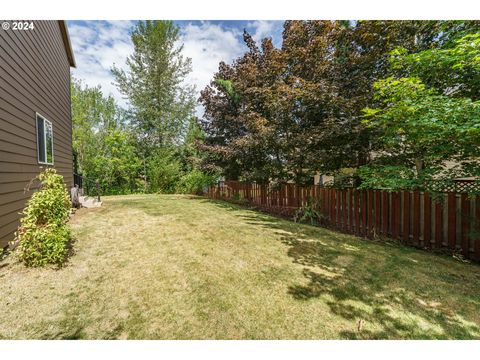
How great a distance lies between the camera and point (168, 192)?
49.3 ft

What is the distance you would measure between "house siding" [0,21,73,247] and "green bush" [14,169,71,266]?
22.8 inches

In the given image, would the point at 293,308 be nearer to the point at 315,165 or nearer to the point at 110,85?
the point at 315,165

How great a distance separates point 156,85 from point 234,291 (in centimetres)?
1906

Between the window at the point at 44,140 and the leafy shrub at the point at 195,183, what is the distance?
728 centimetres

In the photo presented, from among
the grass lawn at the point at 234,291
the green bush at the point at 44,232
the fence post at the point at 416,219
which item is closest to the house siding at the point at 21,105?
the green bush at the point at 44,232

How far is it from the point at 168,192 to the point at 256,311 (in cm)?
1353

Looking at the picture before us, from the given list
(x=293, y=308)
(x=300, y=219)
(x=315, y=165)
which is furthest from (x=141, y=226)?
(x=315, y=165)

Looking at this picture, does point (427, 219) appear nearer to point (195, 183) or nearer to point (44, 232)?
point (44, 232)

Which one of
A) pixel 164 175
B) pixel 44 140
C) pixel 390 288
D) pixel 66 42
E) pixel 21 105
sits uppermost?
pixel 66 42

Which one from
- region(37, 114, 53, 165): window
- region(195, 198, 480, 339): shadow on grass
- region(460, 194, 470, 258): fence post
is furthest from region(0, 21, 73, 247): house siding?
region(460, 194, 470, 258): fence post

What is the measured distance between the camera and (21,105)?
14.1 feet

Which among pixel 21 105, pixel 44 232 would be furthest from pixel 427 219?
pixel 21 105

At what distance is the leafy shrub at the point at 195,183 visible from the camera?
12.5 metres
